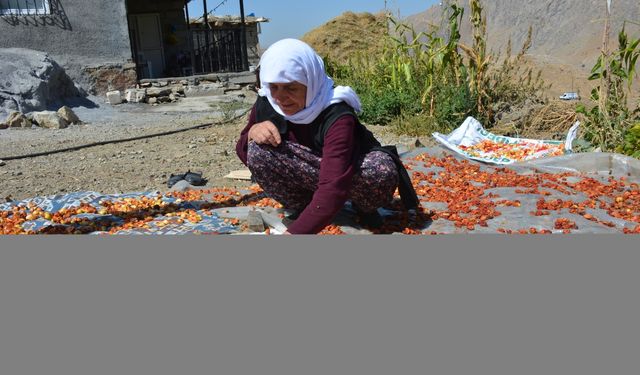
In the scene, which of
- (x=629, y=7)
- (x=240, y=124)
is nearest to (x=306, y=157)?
(x=240, y=124)

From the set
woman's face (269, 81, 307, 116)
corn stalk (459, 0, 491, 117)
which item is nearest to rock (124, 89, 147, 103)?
corn stalk (459, 0, 491, 117)

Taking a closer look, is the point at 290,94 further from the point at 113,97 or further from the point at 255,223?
the point at 113,97

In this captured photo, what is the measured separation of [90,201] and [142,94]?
305 inches

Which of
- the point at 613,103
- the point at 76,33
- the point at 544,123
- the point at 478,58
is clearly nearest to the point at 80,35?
the point at 76,33

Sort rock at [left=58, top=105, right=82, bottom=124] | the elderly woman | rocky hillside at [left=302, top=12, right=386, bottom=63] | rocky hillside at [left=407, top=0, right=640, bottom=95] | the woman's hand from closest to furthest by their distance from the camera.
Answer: the elderly woman
the woman's hand
rock at [left=58, top=105, right=82, bottom=124]
rocky hillside at [left=302, top=12, right=386, bottom=63]
rocky hillside at [left=407, top=0, right=640, bottom=95]

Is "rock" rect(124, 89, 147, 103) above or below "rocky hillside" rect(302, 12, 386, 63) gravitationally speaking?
below

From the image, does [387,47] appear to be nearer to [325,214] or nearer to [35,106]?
[35,106]

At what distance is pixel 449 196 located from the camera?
130 inches

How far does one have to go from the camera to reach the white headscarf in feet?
7.41

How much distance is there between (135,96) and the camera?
418 inches

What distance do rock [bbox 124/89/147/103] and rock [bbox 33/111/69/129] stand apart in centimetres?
269

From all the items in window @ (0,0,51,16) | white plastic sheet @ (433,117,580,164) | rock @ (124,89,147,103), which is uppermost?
window @ (0,0,51,16)

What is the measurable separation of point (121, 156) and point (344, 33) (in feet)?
48.6

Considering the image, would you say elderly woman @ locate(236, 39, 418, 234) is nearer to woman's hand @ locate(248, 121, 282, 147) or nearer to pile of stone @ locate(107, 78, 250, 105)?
woman's hand @ locate(248, 121, 282, 147)
